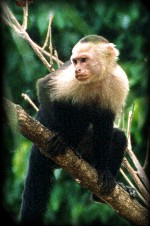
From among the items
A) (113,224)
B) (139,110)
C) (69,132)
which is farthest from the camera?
(113,224)

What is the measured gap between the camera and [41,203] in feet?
8.11

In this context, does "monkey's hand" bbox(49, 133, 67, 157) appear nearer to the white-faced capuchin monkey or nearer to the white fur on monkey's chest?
the white-faced capuchin monkey

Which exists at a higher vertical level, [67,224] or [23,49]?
[23,49]

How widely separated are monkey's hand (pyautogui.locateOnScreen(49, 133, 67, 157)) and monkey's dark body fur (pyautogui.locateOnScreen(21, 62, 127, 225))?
10 cm

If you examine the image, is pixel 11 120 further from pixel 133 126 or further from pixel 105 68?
pixel 133 126

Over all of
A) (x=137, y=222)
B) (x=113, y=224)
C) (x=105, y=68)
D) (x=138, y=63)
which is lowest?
(x=113, y=224)

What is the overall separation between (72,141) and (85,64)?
0.50 metres

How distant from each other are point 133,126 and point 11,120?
2.16 metres

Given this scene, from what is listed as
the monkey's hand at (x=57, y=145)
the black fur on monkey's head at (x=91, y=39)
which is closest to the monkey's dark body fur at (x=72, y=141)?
the monkey's hand at (x=57, y=145)

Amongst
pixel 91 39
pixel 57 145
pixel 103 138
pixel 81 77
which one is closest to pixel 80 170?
pixel 57 145

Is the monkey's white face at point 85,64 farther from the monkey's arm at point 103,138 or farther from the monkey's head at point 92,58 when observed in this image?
the monkey's arm at point 103,138

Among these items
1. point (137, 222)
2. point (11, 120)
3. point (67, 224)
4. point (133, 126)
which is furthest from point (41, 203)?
point (11, 120)

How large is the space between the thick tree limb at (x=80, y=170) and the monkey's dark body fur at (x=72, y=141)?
146mm

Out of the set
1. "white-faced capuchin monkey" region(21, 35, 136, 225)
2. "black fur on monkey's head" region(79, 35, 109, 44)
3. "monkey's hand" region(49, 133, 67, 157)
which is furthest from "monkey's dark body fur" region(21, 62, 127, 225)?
"black fur on monkey's head" region(79, 35, 109, 44)
